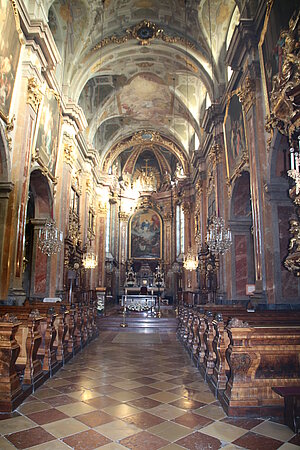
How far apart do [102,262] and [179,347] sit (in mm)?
13251

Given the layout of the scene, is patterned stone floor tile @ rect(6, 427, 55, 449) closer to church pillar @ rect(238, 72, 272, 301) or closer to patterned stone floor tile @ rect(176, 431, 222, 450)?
patterned stone floor tile @ rect(176, 431, 222, 450)

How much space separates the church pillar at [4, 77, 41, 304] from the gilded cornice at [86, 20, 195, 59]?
253 inches

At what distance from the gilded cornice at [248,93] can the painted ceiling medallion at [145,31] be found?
688cm

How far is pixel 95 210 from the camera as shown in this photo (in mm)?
21641

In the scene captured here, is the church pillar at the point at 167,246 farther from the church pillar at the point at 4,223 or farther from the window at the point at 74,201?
the church pillar at the point at 4,223

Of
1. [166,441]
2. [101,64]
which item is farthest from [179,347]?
[101,64]

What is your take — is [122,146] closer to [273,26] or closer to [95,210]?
[95,210]

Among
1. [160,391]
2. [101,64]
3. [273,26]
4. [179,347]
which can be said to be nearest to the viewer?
[160,391]

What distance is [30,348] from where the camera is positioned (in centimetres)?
472

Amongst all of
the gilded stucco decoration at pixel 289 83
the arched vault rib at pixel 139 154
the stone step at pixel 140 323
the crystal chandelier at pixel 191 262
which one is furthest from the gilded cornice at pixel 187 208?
the gilded stucco decoration at pixel 289 83

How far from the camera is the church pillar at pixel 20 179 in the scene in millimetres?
8383

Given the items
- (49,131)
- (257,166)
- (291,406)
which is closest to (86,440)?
(291,406)

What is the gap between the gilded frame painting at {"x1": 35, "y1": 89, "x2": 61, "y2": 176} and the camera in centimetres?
1092

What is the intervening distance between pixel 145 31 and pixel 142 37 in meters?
0.28
